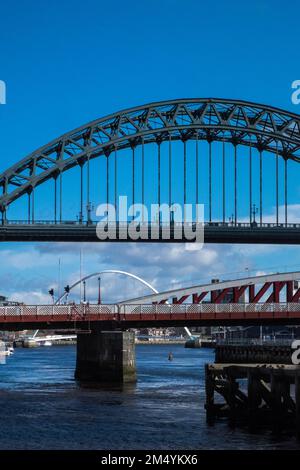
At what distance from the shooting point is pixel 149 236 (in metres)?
113

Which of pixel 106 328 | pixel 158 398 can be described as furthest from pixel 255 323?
pixel 158 398

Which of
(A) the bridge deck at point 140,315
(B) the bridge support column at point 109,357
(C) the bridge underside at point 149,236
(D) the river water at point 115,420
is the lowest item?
(D) the river water at point 115,420

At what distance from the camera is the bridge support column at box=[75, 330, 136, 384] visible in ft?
309

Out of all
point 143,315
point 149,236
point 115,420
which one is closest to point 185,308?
point 143,315

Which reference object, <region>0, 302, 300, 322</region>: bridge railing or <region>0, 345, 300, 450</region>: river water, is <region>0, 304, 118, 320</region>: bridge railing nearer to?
<region>0, 302, 300, 322</region>: bridge railing

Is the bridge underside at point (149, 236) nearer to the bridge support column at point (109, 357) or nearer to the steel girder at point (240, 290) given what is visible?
the steel girder at point (240, 290)

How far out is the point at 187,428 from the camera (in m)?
57.8

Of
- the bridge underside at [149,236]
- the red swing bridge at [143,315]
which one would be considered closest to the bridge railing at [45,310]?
the red swing bridge at [143,315]

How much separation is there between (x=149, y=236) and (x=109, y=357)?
21.5 m

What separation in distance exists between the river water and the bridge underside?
22.2m

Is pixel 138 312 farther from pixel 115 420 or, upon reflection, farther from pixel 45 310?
pixel 115 420

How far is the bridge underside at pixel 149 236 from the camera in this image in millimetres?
111500

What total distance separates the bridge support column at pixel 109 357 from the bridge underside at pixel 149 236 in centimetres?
1737
